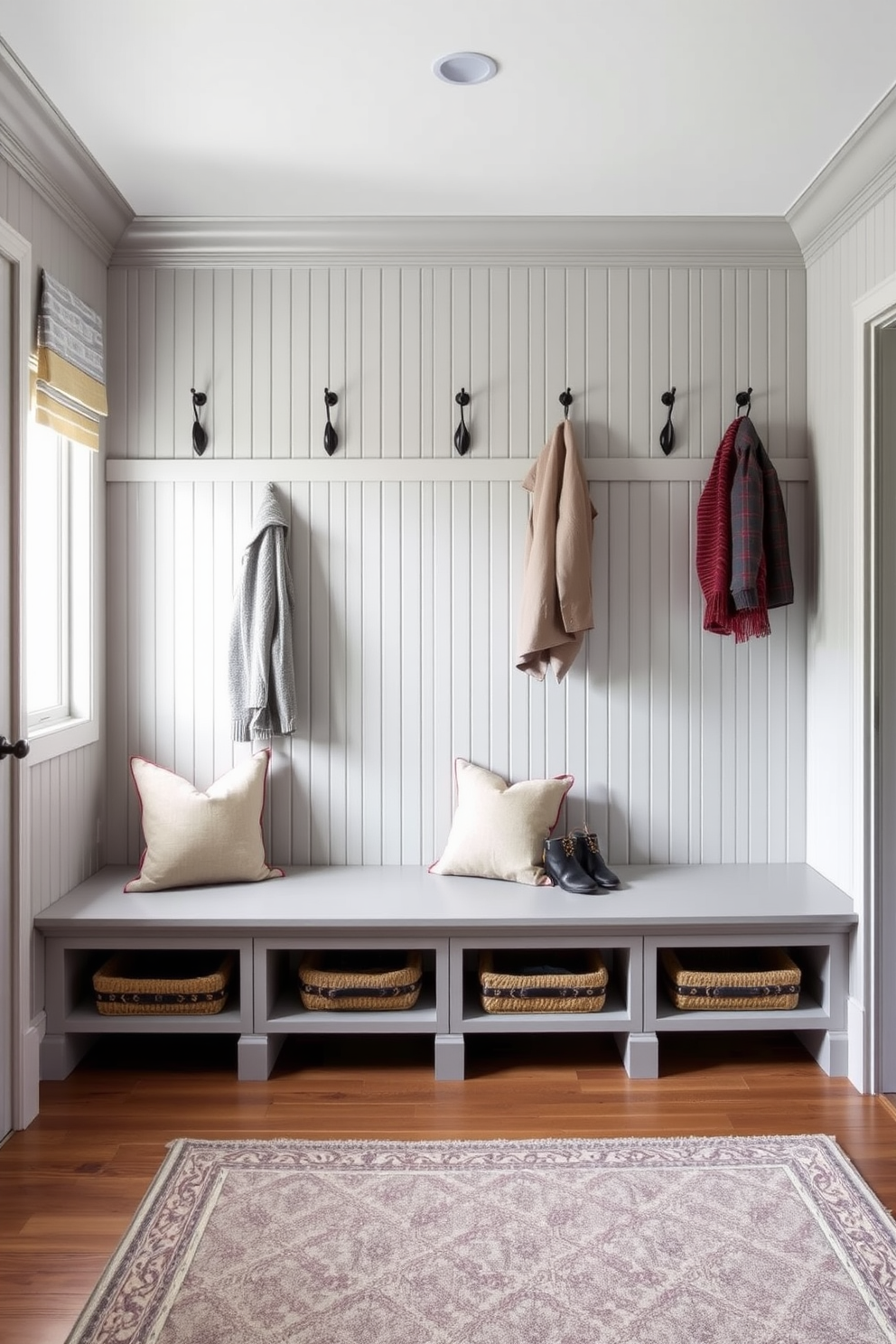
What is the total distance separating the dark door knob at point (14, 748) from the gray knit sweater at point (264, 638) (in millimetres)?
773

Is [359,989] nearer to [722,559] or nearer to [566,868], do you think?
[566,868]

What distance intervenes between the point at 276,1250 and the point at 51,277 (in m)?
2.43

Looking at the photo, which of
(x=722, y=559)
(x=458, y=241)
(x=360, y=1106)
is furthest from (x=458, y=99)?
(x=360, y=1106)

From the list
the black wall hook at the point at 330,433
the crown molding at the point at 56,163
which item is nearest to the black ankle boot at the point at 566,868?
the black wall hook at the point at 330,433

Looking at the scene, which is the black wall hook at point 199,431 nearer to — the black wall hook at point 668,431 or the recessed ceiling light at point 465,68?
the recessed ceiling light at point 465,68

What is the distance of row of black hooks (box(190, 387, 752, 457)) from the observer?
10.4ft

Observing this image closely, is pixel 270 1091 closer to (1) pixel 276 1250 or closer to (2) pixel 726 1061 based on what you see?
(1) pixel 276 1250

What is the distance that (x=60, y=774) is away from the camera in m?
2.84

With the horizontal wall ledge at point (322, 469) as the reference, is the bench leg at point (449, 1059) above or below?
below

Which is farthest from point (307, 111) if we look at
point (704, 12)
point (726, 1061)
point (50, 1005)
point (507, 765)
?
point (726, 1061)

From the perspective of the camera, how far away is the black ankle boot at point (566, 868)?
2.90 meters

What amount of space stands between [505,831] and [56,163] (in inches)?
86.5

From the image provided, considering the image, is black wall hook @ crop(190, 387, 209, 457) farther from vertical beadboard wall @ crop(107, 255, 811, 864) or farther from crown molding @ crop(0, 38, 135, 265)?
crown molding @ crop(0, 38, 135, 265)

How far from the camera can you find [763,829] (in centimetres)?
324
